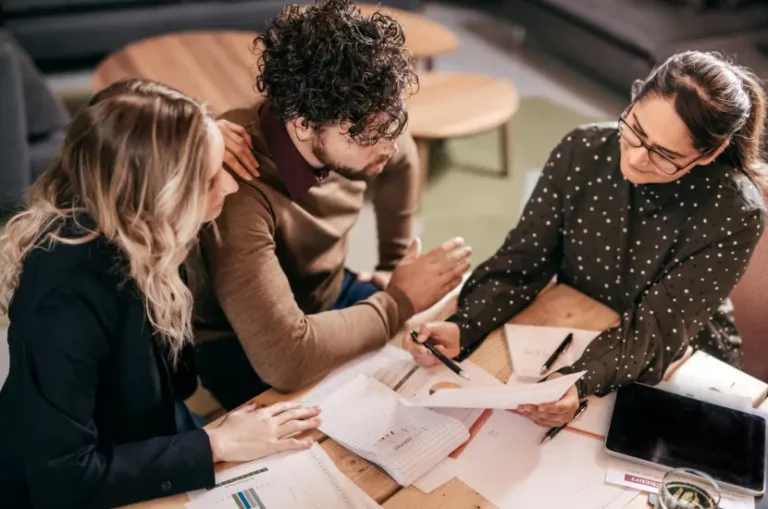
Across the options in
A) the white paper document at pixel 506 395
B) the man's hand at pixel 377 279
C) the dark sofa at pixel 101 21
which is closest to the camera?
the white paper document at pixel 506 395

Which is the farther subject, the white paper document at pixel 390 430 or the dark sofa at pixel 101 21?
the dark sofa at pixel 101 21

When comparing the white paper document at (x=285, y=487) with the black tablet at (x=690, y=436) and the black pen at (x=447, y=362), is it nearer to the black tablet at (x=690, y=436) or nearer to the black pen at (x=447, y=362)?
the black pen at (x=447, y=362)

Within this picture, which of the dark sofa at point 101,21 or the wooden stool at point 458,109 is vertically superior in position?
the wooden stool at point 458,109

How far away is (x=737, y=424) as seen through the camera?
50.7 inches

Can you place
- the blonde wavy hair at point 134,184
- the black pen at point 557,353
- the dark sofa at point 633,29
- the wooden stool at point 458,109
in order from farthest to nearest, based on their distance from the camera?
the dark sofa at point 633,29
the wooden stool at point 458,109
the black pen at point 557,353
the blonde wavy hair at point 134,184

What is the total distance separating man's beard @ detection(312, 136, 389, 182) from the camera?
1.39 metres

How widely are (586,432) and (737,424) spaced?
249 mm

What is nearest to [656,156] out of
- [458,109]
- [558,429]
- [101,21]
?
[558,429]

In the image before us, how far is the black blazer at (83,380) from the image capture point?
1096mm

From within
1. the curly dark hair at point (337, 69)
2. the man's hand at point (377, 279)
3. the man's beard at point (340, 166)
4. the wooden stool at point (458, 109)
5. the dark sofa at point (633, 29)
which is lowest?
the wooden stool at point (458, 109)

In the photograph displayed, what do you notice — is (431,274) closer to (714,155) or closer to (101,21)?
(714,155)

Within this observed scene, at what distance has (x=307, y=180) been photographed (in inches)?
56.6

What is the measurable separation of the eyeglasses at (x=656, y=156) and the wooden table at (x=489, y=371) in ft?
1.07

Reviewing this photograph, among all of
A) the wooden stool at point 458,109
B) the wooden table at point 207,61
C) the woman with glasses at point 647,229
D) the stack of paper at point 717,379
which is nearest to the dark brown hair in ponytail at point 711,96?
the woman with glasses at point 647,229
